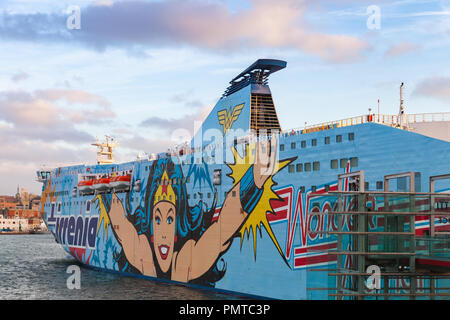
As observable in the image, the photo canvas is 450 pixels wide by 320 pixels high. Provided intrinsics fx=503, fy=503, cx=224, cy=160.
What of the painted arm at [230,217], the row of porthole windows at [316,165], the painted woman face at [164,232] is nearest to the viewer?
the row of porthole windows at [316,165]

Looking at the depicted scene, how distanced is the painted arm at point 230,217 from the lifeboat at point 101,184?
1153cm

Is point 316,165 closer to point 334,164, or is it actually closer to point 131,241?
point 334,164

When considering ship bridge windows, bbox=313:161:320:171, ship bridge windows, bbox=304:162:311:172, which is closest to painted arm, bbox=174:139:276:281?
ship bridge windows, bbox=304:162:311:172

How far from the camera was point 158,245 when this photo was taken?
34.4 meters

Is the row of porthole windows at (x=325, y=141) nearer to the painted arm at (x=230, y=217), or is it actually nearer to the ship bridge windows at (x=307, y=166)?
the ship bridge windows at (x=307, y=166)

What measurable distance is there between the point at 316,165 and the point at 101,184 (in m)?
22.3

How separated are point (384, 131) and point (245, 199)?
8.96 m

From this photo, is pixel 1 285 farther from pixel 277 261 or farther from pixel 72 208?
pixel 277 261

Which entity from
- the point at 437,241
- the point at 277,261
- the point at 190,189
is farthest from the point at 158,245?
the point at 437,241

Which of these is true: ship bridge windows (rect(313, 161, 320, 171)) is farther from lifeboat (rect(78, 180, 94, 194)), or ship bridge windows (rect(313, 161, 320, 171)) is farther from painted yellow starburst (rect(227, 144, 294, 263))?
lifeboat (rect(78, 180, 94, 194))

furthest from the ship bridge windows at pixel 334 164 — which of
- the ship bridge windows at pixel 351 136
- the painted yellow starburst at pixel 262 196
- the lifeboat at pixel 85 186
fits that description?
the lifeboat at pixel 85 186

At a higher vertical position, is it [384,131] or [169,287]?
[384,131]

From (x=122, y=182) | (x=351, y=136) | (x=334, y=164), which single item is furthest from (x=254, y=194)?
(x=122, y=182)

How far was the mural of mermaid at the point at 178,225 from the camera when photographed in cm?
2762
